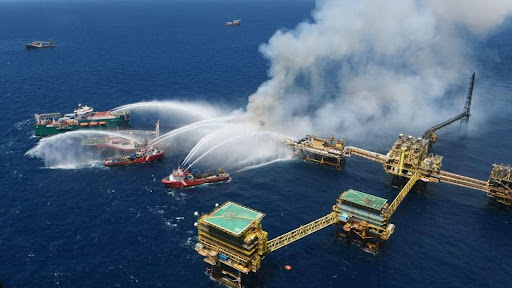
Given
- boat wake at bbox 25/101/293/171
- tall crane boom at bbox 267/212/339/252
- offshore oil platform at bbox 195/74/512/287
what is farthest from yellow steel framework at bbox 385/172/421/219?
boat wake at bbox 25/101/293/171

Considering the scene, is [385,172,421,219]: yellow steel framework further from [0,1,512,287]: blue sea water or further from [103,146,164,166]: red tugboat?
[103,146,164,166]: red tugboat

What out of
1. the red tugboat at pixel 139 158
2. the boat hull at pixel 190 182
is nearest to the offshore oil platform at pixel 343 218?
the boat hull at pixel 190 182

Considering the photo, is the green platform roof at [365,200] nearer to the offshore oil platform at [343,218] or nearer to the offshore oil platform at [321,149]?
the offshore oil platform at [343,218]

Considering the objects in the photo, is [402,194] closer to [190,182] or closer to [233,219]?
[233,219]

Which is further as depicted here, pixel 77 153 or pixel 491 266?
pixel 77 153

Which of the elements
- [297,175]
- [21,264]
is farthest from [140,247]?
[297,175]

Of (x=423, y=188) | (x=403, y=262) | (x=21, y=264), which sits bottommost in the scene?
(x=21, y=264)

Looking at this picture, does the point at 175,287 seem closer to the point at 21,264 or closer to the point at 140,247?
the point at 140,247

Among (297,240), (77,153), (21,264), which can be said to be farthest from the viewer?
(77,153)
